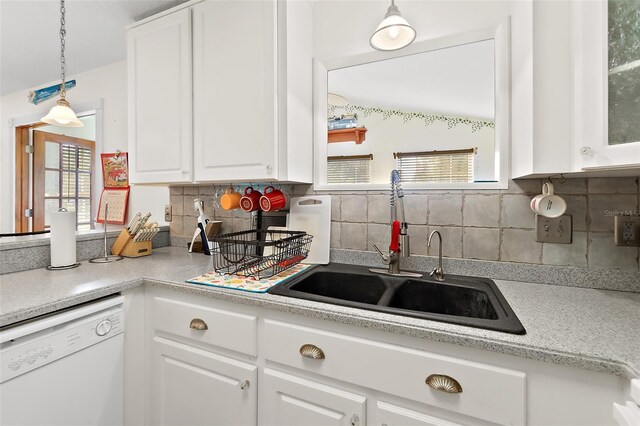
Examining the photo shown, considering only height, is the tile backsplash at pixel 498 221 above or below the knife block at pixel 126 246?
above

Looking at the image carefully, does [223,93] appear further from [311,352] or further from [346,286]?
[311,352]

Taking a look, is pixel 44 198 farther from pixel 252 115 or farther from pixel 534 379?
pixel 534 379

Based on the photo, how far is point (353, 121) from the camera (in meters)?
1.90

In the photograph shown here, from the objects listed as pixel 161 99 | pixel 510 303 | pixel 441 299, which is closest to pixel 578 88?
pixel 510 303

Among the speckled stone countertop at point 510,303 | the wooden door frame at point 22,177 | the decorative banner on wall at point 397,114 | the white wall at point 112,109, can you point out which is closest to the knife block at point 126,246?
the speckled stone countertop at point 510,303

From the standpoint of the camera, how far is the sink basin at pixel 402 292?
100cm

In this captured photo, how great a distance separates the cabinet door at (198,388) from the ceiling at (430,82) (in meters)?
1.51

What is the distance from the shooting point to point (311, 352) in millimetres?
936

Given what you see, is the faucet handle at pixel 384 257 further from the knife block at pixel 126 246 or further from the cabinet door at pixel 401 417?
the knife block at pixel 126 246

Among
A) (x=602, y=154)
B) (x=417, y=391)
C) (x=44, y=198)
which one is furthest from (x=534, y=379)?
(x=44, y=198)

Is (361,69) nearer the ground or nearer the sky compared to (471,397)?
nearer the sky

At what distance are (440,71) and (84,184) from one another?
408 cm

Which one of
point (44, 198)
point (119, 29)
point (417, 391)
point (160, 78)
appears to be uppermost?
point (119, 29)

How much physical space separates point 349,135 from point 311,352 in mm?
1385
